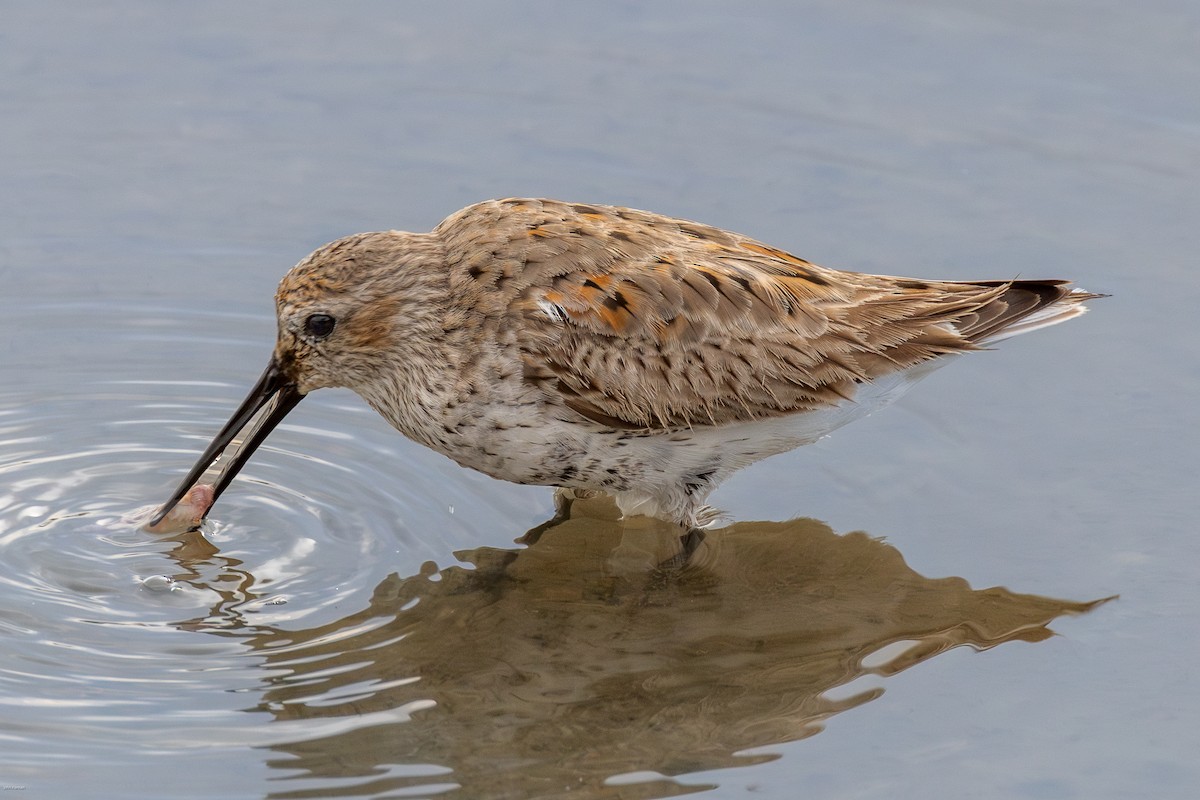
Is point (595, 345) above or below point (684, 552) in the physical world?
above

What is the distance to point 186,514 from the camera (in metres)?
9.30

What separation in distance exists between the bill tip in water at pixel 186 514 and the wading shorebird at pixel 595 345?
70mm

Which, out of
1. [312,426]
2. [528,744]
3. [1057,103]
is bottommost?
[528,744]

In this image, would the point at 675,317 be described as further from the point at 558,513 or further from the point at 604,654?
the point at 604,654

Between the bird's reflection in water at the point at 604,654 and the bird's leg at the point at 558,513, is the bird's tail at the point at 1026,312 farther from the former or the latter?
the bird's leg at the point at 558,513

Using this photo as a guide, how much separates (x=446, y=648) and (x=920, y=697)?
235 cm

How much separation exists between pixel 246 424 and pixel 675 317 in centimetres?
246

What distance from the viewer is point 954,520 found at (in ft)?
31.1

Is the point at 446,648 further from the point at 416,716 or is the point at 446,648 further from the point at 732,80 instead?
the point at 732,80

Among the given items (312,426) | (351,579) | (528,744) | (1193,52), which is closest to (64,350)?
(312,426)

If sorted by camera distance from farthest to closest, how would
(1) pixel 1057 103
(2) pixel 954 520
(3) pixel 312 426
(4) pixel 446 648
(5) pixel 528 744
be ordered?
(1) pixel 1057 103 < (3) pixel 312 426 < (2) pixel 954 520 < (4) pixel 446 648 < (5) pixel 528 744

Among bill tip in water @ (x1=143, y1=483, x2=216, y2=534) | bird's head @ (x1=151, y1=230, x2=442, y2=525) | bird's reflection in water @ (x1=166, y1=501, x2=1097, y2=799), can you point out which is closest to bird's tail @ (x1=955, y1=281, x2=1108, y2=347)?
bird's reflection in water @ (x1=166, y1=501, x2=1097, y2=799)

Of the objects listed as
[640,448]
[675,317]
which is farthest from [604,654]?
[675,317]

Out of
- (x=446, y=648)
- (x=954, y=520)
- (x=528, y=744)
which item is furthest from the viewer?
(x=954, y=520)
